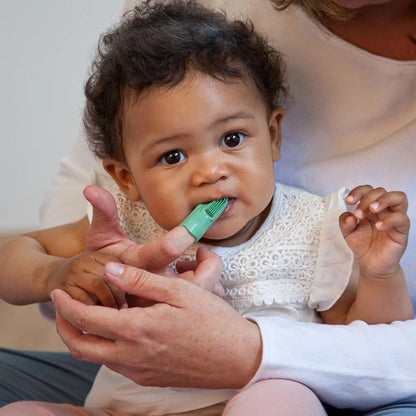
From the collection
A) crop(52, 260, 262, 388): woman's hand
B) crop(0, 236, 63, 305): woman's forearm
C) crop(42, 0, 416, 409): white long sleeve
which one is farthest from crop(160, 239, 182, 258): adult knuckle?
crop(42, 0, 416, 409): white long sleeve

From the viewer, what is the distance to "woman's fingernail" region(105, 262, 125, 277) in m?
0.90

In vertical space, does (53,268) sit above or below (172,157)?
below

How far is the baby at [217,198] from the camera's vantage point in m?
1.06

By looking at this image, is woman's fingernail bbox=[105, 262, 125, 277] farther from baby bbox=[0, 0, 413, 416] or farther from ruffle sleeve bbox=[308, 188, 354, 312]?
ruffle sleeve bbox=[308, 188, 354, 312]

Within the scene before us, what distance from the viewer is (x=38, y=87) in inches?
125

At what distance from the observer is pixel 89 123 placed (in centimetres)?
129

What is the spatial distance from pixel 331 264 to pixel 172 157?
33 centimetres

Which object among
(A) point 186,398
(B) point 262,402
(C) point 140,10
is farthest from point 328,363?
(C) point 140,10

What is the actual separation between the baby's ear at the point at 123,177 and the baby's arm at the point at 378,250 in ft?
1.27

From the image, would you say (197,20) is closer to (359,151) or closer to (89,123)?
(89,123)

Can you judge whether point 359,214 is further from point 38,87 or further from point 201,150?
point 38,87

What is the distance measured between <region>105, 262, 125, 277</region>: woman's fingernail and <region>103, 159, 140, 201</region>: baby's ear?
321mm

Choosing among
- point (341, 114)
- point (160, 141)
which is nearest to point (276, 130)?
point (341, 114)

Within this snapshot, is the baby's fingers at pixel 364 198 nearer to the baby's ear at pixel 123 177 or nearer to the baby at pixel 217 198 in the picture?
the baby at pixel 217 198
